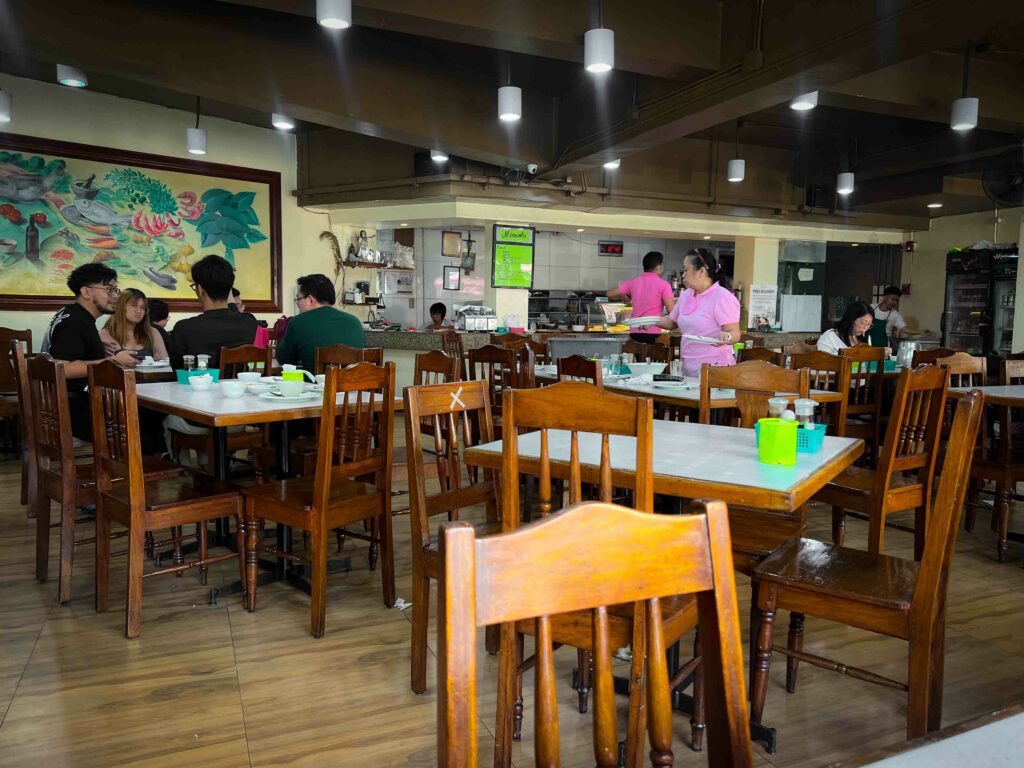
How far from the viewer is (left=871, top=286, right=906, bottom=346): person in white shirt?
9.49 meters

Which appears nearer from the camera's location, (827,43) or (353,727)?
(353,727)

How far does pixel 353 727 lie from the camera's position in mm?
2279

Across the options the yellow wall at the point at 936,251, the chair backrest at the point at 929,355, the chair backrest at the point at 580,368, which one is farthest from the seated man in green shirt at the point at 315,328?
the yellow wall at the point at 936,251

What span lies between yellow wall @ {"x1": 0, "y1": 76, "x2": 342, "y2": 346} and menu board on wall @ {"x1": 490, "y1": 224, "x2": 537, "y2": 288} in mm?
2060

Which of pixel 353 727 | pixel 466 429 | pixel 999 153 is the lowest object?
pixel 353 727

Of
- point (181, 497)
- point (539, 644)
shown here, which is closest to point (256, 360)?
point (181, 497)

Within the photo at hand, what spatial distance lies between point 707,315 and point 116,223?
604 centimetres

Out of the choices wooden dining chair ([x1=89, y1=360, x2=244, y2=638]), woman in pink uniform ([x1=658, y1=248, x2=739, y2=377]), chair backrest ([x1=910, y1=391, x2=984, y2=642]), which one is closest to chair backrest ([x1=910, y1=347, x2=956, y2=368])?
woman in pink uniform ([x1=658, y1=248, x2=739, y2=377])

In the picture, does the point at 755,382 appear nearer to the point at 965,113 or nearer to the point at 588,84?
the point at 965,113

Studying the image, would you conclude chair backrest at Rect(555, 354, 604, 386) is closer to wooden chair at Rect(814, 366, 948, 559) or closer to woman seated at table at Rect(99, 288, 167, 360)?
wooden chair at Rect(814, 366, 948, 559)

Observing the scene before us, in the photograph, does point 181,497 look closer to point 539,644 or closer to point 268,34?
point 539,644

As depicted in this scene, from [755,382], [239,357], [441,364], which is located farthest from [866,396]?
[239,357]

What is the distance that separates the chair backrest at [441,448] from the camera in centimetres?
237

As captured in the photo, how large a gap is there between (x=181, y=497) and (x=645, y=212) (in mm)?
7202
